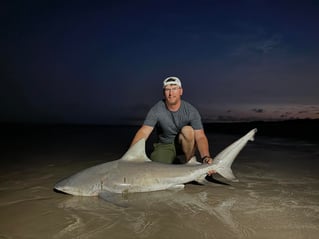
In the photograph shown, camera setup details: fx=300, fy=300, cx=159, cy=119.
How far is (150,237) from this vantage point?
2545 millimetres

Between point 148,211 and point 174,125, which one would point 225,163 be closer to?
point 174,125

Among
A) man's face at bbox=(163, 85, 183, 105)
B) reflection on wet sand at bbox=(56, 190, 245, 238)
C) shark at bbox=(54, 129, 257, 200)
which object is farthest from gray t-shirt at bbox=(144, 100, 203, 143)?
reflection on wet sand at bbox=(56, 190, 245, 238)

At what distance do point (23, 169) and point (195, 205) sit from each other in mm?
3891

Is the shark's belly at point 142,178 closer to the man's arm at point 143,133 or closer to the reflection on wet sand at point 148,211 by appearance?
the reflection on wet sand at point 148,211

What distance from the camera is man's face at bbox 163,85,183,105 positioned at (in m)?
4.85

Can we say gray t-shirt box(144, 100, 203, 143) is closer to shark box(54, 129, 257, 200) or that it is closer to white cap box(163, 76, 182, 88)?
white cap box(163, 76, 182, 88)

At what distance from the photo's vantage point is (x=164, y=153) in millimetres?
5398

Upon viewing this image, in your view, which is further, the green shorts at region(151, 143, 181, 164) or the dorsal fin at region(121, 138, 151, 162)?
the green shorts at region(151, 143, 181, 164)

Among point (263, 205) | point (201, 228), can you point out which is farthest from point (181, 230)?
point (263, 205)

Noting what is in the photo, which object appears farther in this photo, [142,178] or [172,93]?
[172,93]

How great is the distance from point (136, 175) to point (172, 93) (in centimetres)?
149

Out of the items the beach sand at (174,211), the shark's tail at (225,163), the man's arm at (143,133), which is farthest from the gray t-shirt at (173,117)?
the beach sand at (174,211)

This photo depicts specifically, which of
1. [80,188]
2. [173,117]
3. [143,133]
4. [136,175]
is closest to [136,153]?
[136,175]

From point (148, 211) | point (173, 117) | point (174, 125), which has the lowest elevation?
Result: point (148, 211)
